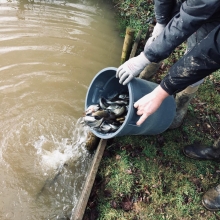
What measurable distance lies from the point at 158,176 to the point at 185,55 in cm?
173

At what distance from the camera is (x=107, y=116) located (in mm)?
3018

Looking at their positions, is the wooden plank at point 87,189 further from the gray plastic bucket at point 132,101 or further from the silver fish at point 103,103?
the silver fish at point 103,103

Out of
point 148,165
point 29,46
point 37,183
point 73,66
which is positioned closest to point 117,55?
point 73,66

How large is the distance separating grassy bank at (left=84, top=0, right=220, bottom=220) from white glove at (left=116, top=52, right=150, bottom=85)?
1.20 meters

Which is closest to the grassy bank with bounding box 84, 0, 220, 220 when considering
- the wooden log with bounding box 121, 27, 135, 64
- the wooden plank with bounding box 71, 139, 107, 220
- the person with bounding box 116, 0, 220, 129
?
the wooden plank with bounding box 71, 139, 107, 220

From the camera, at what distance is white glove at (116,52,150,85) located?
8.17 feet

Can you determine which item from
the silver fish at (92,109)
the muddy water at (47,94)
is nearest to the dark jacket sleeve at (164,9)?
the silver fish at (92,109)

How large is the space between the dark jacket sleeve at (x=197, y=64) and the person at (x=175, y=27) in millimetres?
142

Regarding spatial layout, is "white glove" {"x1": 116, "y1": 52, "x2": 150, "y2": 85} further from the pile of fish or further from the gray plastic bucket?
the pile of fish

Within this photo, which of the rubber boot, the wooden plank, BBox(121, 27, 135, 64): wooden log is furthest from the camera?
BBox(121, 27, 135, 64): wooden log

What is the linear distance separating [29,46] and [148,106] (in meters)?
3.44

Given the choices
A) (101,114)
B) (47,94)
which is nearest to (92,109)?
(101,114)

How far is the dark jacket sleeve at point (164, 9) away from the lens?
2.76m

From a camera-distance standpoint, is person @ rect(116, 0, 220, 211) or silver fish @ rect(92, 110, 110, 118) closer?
person @ rect(116, 0, 220, 211)
